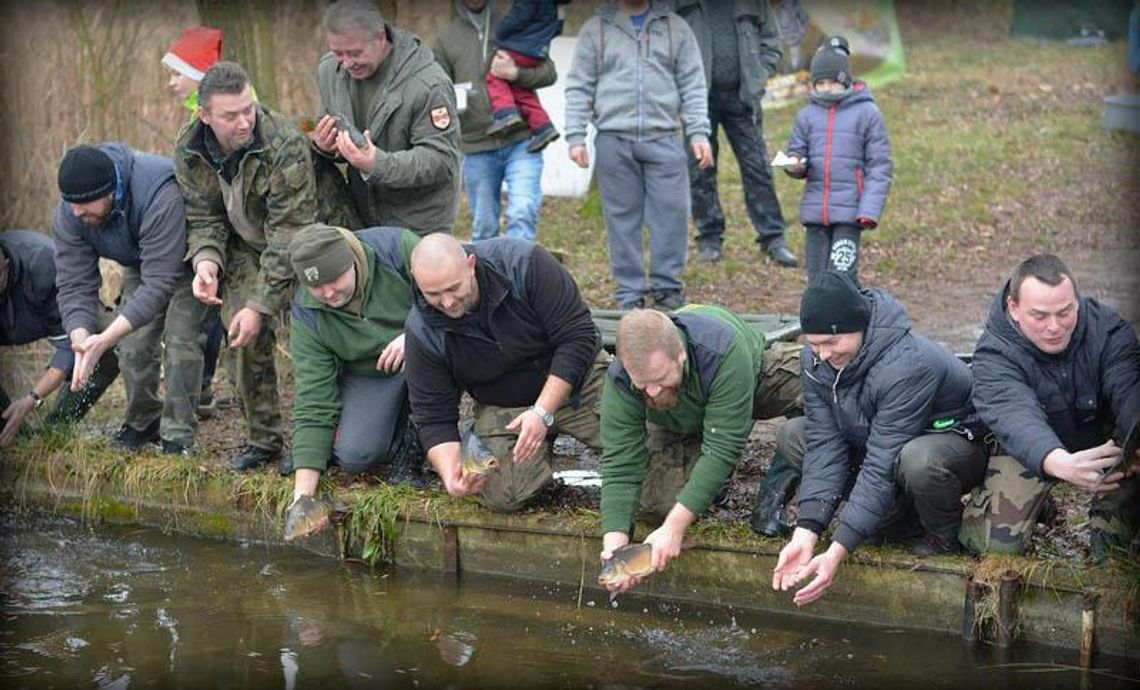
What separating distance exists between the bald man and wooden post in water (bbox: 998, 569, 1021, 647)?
1.87 m

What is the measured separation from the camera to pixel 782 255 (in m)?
10.6

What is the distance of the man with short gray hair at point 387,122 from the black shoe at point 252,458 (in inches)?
47.8

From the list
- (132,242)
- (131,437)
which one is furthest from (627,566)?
(131,437)

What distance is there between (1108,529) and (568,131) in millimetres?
4356

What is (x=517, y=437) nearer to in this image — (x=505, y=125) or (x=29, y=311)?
(x=29, y=311)

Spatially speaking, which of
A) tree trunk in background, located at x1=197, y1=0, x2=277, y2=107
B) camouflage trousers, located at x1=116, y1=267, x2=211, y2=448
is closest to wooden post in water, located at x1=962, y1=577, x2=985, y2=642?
camouflage trousers, located at x1=116, y1=267, x2=211, y2=448

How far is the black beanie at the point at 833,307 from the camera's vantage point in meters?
5.52

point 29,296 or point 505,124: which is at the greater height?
point 505,124

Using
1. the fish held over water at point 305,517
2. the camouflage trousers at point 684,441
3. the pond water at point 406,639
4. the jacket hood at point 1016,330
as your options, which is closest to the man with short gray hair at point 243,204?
the fish held over water at point 305,517

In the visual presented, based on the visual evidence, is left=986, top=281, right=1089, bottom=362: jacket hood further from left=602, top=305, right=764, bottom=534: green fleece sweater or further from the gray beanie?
the gray beanie

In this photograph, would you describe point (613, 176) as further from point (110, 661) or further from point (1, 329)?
point (110, 661)

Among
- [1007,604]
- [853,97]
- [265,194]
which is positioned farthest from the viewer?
[853,97]

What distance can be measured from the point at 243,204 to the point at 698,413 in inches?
95.3

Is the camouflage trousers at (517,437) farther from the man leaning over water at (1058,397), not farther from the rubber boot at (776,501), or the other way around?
the man leaning over water at (1058,397)
